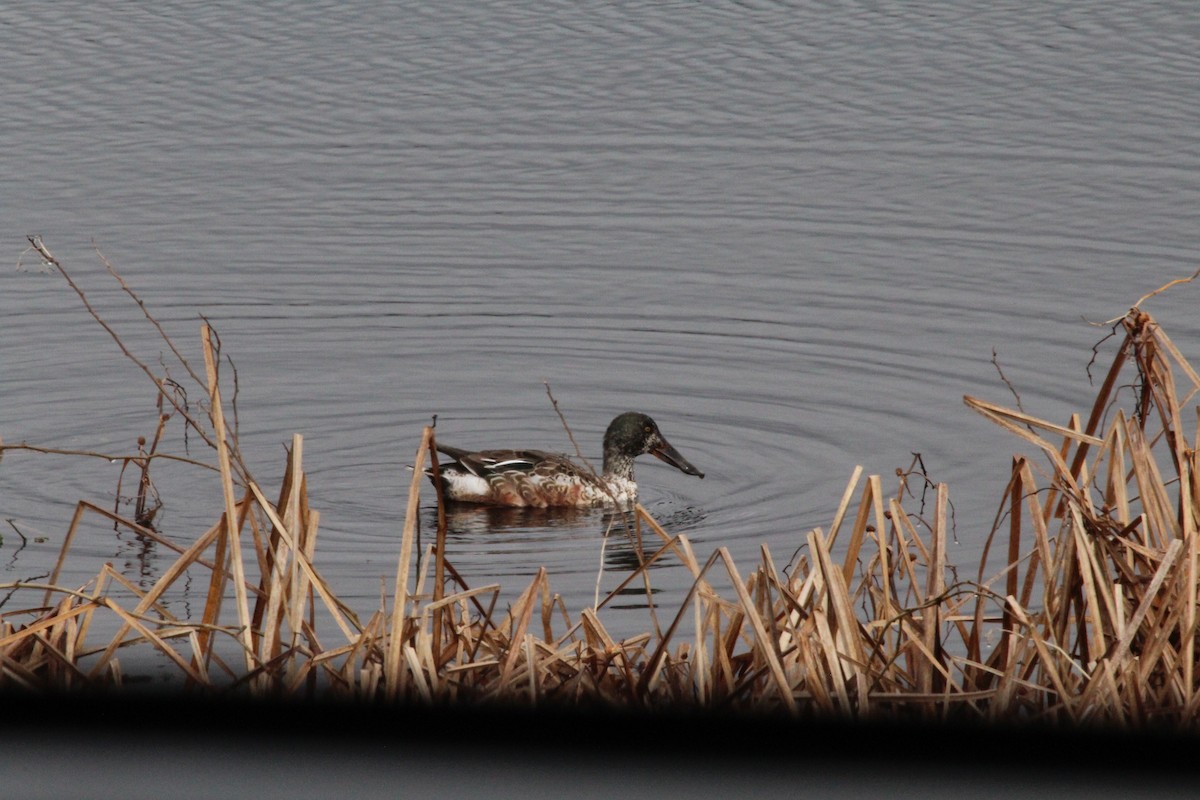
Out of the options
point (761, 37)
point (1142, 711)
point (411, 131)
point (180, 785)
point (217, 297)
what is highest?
point (761, 37)

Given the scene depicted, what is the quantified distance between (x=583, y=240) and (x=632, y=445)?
362cm

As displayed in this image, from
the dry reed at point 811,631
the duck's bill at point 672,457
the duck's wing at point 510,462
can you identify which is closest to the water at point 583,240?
the duck's bill at point 672,457

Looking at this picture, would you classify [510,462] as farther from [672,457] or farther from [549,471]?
[672,457]

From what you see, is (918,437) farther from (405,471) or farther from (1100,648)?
(1100,648)

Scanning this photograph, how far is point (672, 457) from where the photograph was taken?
9812 millimetres

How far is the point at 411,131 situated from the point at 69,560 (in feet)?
28.0

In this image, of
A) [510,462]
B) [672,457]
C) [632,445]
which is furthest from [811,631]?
[632,445]

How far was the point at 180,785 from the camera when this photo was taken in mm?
2041

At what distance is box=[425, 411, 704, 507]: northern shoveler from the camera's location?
965cm

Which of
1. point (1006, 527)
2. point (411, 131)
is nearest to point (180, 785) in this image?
point (1006, 527)

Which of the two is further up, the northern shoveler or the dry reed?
the northern shoveler

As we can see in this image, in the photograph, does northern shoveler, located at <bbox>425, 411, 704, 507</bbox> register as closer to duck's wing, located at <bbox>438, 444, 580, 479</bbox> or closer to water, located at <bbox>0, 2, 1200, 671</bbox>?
duck's wing, located at <bbox>438, 444, 580, 479</bbox>

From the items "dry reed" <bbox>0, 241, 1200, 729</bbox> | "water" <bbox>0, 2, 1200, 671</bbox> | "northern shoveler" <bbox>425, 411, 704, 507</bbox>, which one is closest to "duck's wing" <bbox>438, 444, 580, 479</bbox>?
"northern shoveler" <bbox>425, 411, 704, 507</bbox>

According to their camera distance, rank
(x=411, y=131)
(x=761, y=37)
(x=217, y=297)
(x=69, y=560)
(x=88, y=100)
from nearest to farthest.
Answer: (x=69, y=560) → (x=217, y=297) → (x=411, y=131) → (x=88, y=100) → (x=761, y=37)
